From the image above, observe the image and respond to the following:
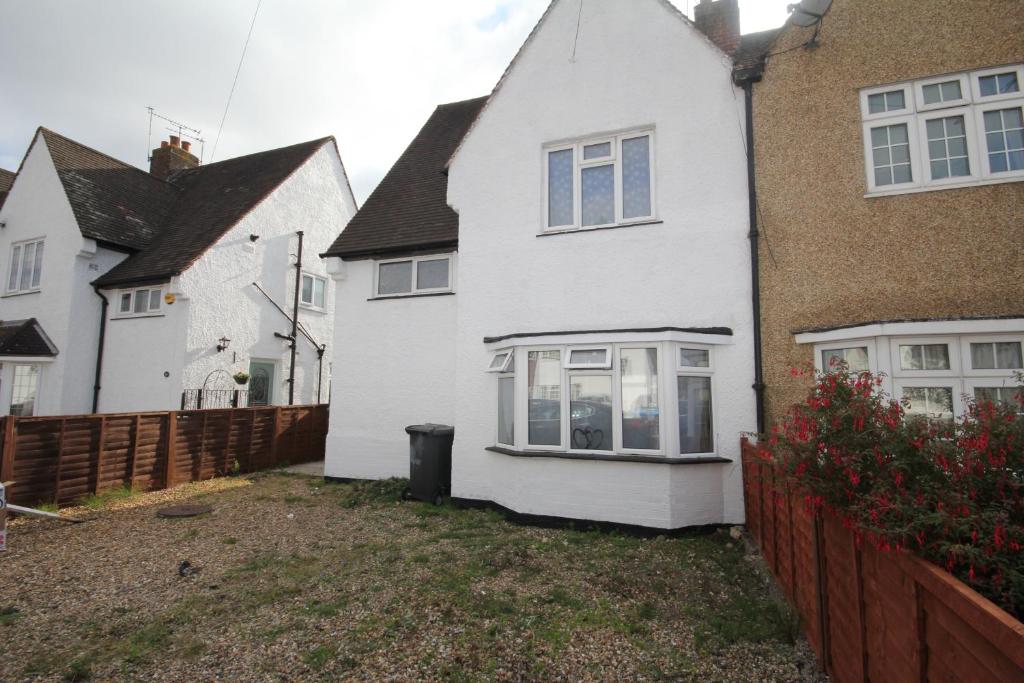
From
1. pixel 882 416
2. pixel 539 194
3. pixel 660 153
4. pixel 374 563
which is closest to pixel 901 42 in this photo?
pixel 660 153

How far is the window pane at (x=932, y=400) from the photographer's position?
18.9ft

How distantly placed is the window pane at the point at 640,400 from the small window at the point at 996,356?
11.5 ft

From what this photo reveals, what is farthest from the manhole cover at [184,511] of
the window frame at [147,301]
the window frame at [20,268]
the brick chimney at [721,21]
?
the brick chimney at [721,21]

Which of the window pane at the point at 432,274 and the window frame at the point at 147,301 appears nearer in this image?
the window pane at the point at 432,274

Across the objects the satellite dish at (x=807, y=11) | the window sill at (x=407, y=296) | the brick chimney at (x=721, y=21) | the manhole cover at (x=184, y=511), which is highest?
the brick chimney at (x=721, y=21)

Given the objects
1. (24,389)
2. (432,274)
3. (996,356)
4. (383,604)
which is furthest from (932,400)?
(24,389)

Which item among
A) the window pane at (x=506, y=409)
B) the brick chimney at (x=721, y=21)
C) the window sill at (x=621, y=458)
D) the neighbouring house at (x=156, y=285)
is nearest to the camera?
the window sill at (x=621, y=458)

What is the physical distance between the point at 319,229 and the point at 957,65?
1623 centimetres

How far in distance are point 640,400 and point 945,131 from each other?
16.5 ft

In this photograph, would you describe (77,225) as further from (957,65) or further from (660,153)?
(957,65)

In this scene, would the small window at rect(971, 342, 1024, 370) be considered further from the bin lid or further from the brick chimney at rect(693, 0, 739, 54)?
the bin lid

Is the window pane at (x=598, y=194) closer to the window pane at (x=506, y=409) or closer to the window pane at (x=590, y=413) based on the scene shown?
the window pane at (x=590, y=413)

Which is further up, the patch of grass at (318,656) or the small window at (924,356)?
the small window at (924,356)

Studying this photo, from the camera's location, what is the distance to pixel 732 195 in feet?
23.7
